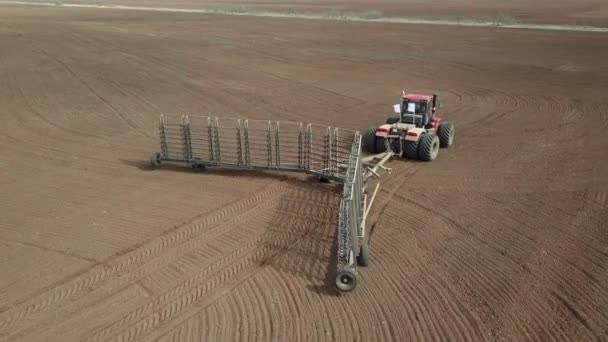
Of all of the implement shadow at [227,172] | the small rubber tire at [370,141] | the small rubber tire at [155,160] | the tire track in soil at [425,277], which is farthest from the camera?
the small rubber tire at [370,141]

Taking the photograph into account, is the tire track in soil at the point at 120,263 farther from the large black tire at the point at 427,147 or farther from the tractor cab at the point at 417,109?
the tractor cab at the point at 417,109

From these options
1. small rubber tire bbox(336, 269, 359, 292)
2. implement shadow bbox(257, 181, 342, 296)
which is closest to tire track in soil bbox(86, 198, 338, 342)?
implement shadow bbox(257, 181, 342, 296)

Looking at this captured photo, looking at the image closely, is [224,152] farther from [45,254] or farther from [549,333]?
[549,333]

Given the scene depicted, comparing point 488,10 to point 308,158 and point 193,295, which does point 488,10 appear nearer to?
point 308,158

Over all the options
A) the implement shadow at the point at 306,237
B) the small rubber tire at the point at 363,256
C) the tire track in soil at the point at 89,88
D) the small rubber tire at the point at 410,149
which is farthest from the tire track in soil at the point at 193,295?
the tire track in soil at the point at 89,88

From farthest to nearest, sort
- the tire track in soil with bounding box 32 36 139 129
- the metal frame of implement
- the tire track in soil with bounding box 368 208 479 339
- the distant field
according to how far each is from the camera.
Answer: the distant field < the tire track in soil with bounding box 32 36 139 129 < the metal frame of implement < the tire track in soil with bounding box 368 208 479 339

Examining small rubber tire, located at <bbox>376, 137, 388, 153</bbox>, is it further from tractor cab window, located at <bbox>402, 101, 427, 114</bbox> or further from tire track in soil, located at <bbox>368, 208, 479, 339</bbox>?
tire track in soil, located at <bbox>368, 208, 479, 339</bbox>
